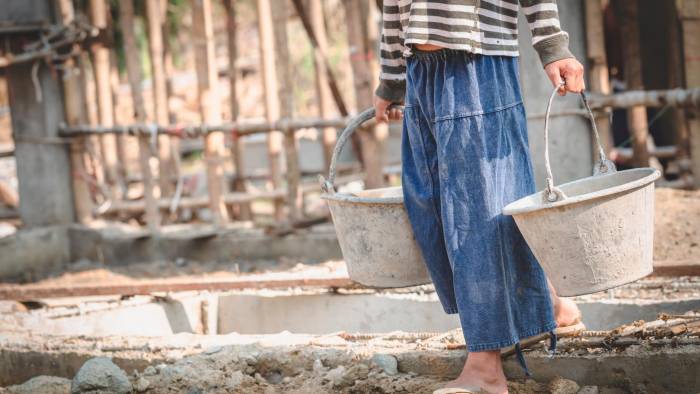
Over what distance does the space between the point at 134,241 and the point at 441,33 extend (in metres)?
4.96

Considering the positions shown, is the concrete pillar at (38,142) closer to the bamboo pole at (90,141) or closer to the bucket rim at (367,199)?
the bamboo pole at (90,141)

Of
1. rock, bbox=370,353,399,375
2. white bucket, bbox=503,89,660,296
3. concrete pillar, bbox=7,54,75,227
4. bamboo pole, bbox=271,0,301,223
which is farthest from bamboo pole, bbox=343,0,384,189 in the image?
white bucket, bbox=503,89,660,296

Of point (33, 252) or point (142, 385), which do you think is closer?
point (142, 385)

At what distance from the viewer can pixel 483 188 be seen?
2.67 m

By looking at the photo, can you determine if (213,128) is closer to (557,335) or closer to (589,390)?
(557,335)

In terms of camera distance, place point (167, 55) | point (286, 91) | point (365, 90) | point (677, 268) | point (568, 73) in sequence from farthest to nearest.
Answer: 1. point (167, 55)
2. point (286, 91)
3. point (365, 90)
4. point (677, 268)
5. point (568, 73)

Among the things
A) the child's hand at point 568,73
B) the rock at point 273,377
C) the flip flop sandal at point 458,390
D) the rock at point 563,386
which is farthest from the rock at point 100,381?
the child's hand at point 568,73

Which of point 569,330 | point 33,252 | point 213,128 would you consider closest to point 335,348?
point 569,330

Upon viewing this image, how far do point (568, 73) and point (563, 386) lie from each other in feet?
3.13

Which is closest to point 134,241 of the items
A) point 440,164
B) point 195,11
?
point 195,11

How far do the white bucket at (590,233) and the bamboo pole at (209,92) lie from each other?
4454 millimetres

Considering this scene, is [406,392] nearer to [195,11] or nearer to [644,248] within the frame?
[644,248]

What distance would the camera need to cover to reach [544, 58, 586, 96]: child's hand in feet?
8.71

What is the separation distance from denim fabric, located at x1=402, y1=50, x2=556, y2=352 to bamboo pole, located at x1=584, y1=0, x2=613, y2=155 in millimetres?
2947
